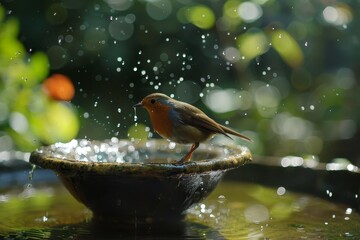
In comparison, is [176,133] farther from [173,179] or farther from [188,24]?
[188,24]

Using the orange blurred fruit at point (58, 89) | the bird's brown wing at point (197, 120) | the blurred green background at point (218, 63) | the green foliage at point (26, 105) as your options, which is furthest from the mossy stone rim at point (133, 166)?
the blurred green background at point (218, 63)

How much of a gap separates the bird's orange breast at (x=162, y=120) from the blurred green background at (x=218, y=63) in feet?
6.25

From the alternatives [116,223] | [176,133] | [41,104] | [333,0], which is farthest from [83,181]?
[333,0]

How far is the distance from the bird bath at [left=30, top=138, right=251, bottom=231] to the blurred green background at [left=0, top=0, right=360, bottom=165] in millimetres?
2102

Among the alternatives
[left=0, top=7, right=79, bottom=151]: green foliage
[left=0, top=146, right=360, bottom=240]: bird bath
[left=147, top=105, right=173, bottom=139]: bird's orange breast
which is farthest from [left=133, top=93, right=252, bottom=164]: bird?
[left=0, top=7, right=79, bottom=151]: green foliage

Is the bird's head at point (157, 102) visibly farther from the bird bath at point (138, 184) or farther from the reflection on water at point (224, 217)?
the reflection on water at point (224, 217)

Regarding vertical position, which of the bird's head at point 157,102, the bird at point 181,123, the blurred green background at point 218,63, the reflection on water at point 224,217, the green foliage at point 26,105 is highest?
the blurred green background at point 218,63

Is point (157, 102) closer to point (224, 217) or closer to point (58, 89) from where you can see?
point (224, 217)

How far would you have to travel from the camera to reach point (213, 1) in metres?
5.99

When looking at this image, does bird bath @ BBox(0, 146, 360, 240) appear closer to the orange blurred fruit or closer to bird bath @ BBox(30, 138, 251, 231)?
bird bath @ BBox(30, 138, 251, 231)

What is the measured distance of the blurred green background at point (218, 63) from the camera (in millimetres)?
5926

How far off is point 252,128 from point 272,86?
0.63 metres

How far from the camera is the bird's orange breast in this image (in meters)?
3.60

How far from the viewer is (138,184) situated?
330 centimetres
